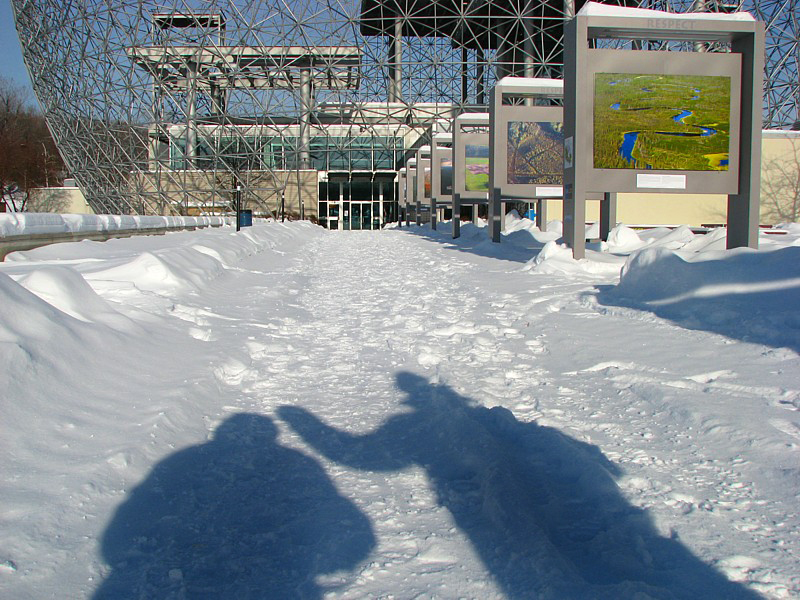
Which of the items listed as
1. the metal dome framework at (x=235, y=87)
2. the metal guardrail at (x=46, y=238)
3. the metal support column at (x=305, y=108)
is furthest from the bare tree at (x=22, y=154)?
the metal guardrail at (x=46, y=238)

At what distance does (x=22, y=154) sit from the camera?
4275 centimetres

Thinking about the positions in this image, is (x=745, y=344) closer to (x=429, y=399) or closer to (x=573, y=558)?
(x=429, y=399)

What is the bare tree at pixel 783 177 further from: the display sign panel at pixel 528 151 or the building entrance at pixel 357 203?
the building entrance at pixel 357 203

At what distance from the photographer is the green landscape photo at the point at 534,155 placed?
50.3 ft

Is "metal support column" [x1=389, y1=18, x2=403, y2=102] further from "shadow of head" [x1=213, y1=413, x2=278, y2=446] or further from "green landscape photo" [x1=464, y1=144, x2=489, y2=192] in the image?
"shadow of head" [x1=213, y1=413, x2=278, y2=446]

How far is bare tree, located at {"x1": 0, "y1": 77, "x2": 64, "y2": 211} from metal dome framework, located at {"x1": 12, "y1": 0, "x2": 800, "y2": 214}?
3.33 meters

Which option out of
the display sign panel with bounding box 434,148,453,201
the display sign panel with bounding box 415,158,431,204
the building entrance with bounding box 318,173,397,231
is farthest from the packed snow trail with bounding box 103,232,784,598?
the building entrance with bounding box 318,173,397,231

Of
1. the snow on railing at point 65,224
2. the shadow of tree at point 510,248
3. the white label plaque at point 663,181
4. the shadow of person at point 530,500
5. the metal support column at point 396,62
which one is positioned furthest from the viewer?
the metal support column at point 396,62

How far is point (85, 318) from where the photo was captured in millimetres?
4570

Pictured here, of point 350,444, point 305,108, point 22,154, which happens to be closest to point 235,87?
point 305,108

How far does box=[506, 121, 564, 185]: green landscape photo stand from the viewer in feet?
50.3

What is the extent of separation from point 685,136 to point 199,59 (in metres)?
31.9

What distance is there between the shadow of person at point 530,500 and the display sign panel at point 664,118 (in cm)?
738

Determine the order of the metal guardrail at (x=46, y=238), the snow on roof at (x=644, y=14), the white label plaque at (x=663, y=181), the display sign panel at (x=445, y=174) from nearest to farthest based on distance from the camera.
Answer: the snow on roof at (x=644, y=14) < the white label plaque at (x=663, y=181) < the metal guardrail at (x=46, y=238) < the display sign panel at (x=445, y=174)
